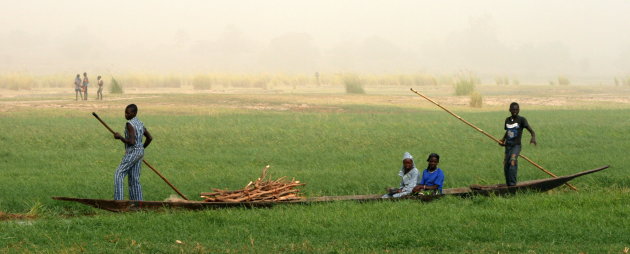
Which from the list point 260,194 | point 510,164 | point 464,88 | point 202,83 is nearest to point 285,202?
point 260,194

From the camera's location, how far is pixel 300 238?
9891 millimetres

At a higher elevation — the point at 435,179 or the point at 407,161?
the point at 407,161

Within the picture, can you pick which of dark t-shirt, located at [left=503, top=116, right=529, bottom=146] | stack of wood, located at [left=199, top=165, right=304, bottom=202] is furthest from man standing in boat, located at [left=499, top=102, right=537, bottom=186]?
stack of wood, located at [left=199, top=165, right=304, bottom=202]

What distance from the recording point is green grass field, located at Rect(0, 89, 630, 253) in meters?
9.72

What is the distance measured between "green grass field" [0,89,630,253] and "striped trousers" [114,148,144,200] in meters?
0.51

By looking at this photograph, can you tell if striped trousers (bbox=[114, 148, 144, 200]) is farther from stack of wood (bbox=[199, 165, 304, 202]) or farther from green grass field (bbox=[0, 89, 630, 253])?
stack of wood (bbox=[199, 165, 304, 202])

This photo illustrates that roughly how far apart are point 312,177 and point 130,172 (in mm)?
4262

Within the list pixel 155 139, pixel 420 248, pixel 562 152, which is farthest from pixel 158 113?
pixel 420 248

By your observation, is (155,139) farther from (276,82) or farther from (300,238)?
(276,82)

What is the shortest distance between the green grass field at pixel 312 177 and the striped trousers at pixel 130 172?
20.2 inches

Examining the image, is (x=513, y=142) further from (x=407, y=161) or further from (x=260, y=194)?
(x=260, y=194)

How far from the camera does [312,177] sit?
15.6 metres

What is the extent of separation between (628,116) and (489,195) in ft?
60.8

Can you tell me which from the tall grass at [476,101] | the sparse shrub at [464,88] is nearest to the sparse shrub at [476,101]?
the tall grass at [476,101]
